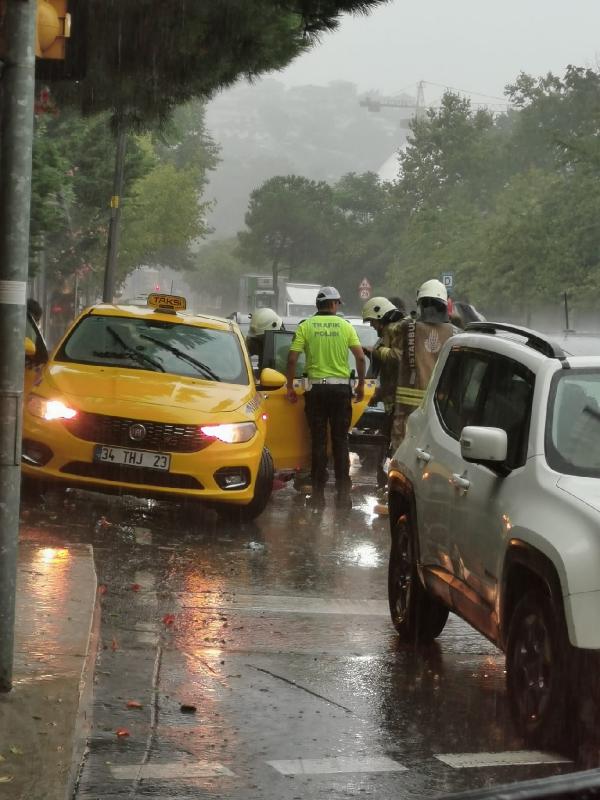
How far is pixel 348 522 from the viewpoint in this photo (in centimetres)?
1220

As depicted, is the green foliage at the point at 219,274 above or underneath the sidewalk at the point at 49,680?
underneath

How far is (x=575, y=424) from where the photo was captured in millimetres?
6055

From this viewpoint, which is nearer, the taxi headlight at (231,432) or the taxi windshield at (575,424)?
the taxi windshield at (575,424)

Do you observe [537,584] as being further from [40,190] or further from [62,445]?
[40,190]

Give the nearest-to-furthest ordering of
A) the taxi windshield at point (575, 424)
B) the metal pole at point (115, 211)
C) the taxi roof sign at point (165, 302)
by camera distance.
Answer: the taxi windshield at point (575, 424), the taxi roof sign at point (165, 302), the metal pole at point (115, 211)

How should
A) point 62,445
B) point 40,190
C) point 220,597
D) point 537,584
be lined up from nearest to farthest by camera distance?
point 537,584 < point 220,597 < point 62,445 < point 40,190

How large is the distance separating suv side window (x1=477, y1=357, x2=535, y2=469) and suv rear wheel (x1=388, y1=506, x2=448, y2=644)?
3.27 feet

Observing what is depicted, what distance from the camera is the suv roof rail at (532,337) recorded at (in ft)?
20.7

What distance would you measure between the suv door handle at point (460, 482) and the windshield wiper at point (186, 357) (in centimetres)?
533

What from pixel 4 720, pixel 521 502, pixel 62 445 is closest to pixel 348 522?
pixel 62 445

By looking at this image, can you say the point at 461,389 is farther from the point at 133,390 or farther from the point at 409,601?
the point at 133,390

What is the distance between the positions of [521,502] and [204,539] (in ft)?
17.1

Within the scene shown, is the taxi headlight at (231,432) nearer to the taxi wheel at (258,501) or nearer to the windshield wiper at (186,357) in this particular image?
the taxi wheel at (258,501)

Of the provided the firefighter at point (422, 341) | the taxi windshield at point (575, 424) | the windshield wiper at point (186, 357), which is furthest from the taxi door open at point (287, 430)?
the taxi windshield at point (575, 424)
